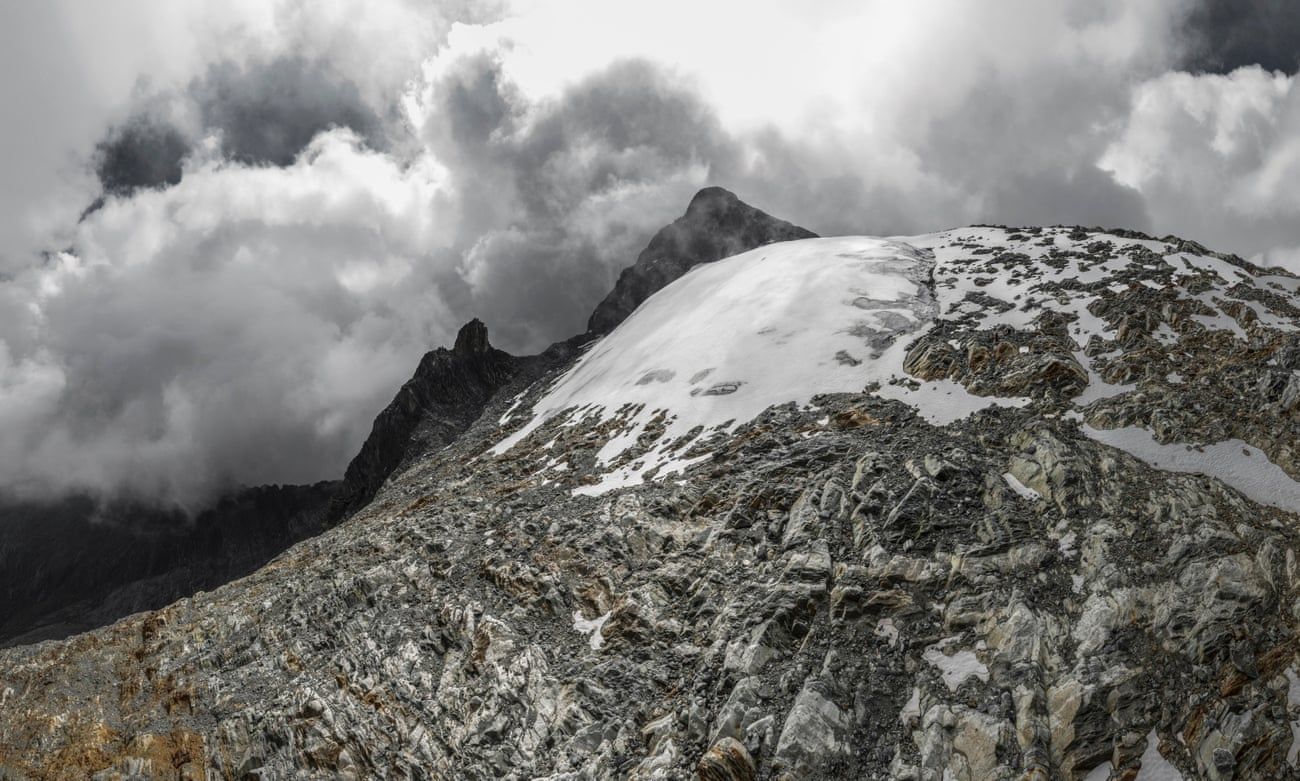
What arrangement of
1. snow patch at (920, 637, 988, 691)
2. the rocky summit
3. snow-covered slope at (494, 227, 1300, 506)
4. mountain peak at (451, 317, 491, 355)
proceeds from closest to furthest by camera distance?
the rocky summit < snow patch at (920, 637, 988, 691) < snow-covered slope at (494, 227, 1300, 506) < mountain peak at (451, 317, 491, 355)

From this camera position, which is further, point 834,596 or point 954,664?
point 834,596

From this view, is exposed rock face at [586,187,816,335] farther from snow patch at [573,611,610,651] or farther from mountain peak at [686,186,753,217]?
snow patch at [573,611,610,651]

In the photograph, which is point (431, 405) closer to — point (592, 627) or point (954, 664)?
point (592, 627)

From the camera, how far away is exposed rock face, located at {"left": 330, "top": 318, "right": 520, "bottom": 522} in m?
111

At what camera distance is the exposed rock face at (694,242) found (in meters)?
152

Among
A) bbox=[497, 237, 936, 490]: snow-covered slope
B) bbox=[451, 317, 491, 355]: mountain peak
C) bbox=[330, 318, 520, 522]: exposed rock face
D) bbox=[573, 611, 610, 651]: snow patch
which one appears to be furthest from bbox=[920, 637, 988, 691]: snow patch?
bbox=[451, 317, 491, 355]: mountain peak

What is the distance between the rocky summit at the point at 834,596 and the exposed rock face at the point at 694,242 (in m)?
106

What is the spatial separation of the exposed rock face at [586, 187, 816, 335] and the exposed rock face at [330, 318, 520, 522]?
92.6 ft

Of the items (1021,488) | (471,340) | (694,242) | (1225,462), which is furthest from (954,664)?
(694,242)

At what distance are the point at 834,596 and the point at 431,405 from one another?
100 metres

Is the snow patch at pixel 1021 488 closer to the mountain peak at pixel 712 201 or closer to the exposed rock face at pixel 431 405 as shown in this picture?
the exposed rock face at pixel 431 405

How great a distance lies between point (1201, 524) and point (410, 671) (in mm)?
31942

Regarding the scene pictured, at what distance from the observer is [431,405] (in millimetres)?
113812

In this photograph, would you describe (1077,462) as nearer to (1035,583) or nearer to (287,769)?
(1035,583)
